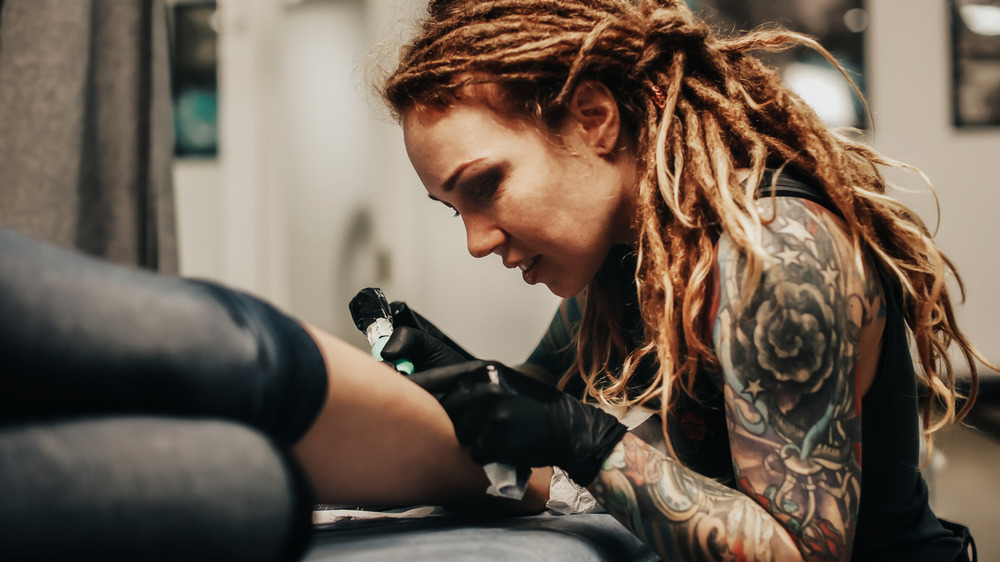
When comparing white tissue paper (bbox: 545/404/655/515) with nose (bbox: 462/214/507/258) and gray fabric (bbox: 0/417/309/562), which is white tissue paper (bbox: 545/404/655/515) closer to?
nose (bbox: 462/214/507/258)

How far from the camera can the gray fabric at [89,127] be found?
1.57 meters

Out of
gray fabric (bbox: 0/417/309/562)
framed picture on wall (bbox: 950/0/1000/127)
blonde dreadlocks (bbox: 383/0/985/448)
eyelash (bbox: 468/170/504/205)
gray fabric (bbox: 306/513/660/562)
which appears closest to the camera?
gray fabric (bbox: 0/417/309/562)

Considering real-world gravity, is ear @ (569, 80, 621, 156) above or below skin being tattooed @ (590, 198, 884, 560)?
above

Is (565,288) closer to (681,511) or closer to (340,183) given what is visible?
(681,511)

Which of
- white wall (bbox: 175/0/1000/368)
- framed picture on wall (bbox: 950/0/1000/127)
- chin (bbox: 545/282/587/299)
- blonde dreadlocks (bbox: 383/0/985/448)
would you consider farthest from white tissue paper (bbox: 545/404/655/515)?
framed picture on wall (bbox: 950/0/1000/127)

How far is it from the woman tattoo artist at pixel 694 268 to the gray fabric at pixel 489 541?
2.4 inches

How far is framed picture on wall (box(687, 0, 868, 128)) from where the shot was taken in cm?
291

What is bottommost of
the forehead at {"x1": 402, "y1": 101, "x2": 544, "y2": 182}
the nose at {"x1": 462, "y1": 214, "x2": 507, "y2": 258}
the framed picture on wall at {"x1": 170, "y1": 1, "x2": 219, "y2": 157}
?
the nose at {"x1": 462, "y1": 214, "x2": 507, "y2": 258}

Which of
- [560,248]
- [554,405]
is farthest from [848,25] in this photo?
[554,405]

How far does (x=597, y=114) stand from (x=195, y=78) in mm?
2487

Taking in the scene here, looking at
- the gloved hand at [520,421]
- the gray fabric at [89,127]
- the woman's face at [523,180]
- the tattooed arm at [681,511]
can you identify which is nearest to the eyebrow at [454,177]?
the woman's face at [523,180]

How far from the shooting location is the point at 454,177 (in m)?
0.87

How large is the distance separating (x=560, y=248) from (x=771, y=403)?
0.33 meters

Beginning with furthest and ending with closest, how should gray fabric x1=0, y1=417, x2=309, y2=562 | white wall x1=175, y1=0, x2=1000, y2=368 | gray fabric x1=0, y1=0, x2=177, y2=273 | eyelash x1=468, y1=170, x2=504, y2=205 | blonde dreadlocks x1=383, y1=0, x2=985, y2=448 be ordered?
1. white wall x1=175, y1=0, x2=1000, y2=368
2. gray fabric x1=0, y1=0, x2=177, y2=273
3. eyelash x1=468, y1=170, x2=504, y2=205
4. blonde dreadlocks x1=383, y1=0, x2=985, y2=448
5. gray fabric x1=0, y1=417, x2=309, y2=562
